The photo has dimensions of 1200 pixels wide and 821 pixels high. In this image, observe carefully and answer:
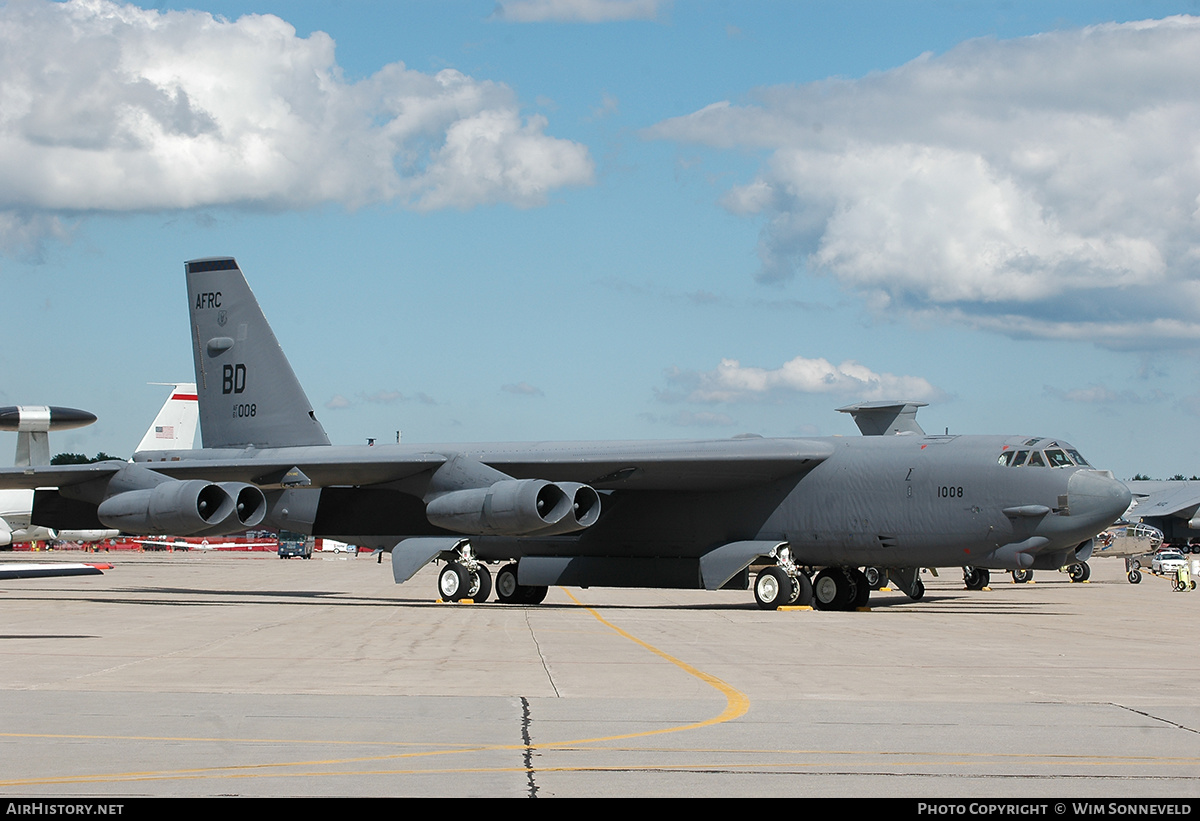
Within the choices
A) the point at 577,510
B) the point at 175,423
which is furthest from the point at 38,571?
the point at 175,423

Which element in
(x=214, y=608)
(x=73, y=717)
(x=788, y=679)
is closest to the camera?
(x=73, y=717)

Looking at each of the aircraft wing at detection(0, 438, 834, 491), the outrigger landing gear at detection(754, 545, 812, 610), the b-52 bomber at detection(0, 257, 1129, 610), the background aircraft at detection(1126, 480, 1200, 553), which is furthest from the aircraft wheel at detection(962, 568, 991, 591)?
the background aircraft at detection(1126, 480, 1200, 553)

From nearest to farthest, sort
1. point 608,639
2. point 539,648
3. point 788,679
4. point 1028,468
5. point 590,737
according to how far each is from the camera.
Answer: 1. point 590,737
2. point 788,679
3. point 539,648
4. point 608,639
5. point 1028,468

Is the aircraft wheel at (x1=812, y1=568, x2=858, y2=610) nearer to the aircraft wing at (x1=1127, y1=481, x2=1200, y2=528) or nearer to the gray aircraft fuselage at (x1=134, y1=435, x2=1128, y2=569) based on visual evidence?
the gray aircraft fuselage at (x1=134, y1=435, x2=1128, y2=569)

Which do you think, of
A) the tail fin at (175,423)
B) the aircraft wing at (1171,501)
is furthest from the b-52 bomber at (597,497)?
the aircraft wing at (1171,501)

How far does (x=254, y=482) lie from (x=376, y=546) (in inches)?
117

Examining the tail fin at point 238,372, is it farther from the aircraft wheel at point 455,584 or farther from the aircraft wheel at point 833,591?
the aircraft wheel at point 833,591

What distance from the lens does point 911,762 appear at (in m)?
7.13

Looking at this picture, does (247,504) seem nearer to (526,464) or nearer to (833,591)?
(526,464)

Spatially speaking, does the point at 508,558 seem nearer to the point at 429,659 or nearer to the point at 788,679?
the point at 429,659

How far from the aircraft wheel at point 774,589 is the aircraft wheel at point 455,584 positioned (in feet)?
19.6

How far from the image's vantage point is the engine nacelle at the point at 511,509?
22547 millimetres

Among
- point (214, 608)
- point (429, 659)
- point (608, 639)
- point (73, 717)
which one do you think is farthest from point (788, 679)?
point (214, 608)

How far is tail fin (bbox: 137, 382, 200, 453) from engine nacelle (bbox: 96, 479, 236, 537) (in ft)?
72.6
